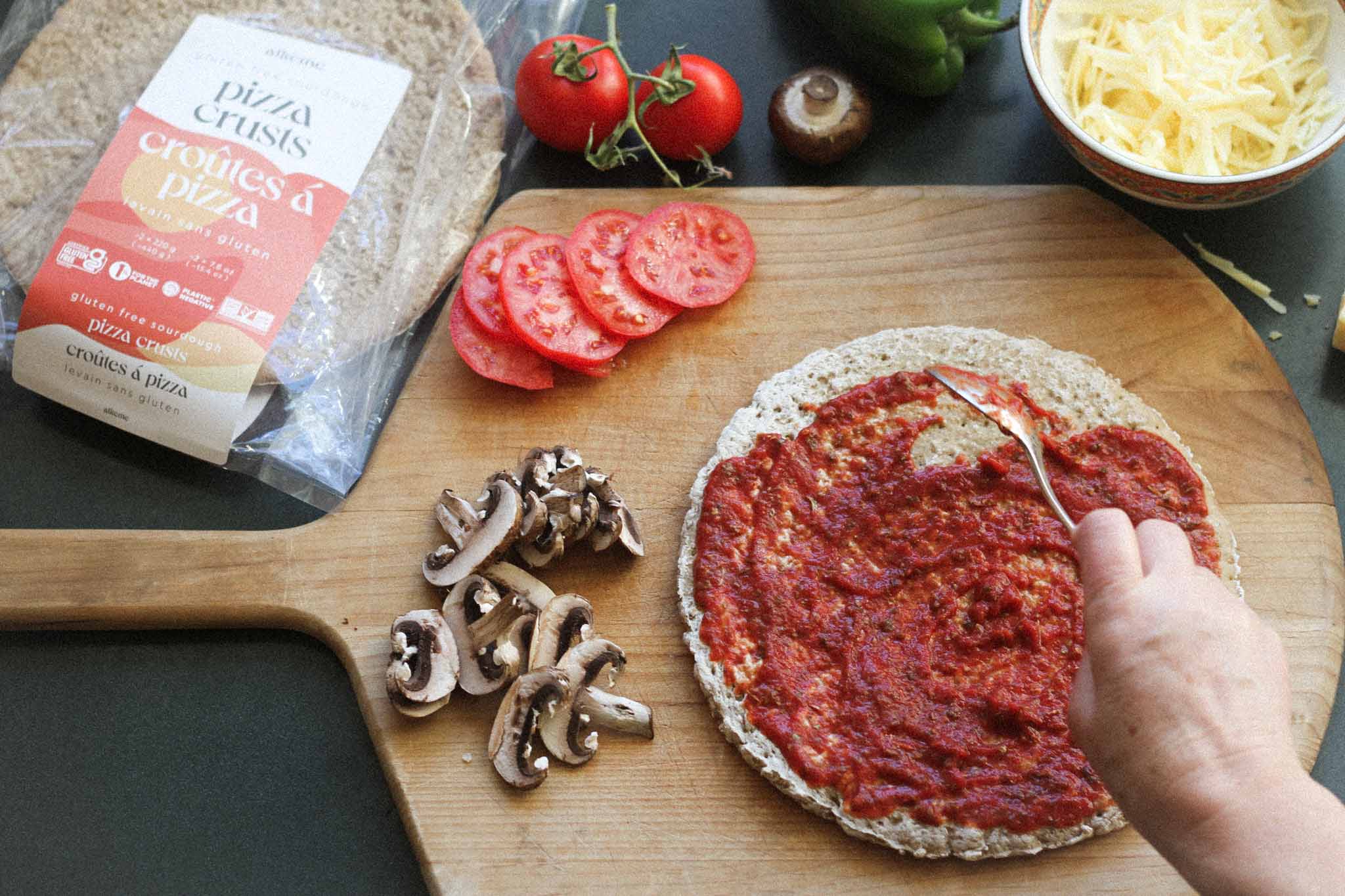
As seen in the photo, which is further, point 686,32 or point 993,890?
point 686,32

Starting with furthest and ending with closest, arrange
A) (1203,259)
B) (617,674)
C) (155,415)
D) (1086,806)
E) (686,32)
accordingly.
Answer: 1. (686,32)
2. (1203,259)
3. (155,415)
4. (617,674)
5. (1086,806)

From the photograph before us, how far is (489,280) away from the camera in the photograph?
11.6ft

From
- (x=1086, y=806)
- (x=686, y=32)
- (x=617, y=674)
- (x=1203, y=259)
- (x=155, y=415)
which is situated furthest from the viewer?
(x=686, y=32)

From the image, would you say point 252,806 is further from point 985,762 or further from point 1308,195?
point 1308,195

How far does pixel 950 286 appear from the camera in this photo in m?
3.63

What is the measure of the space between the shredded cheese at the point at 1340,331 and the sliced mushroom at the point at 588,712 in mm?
2499

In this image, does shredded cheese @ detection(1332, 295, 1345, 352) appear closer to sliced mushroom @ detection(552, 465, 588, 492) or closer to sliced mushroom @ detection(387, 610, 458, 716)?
sliced mushroom @ detection(552, 465, 588, 492)

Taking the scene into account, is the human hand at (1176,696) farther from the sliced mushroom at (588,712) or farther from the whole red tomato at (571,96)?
the whole red tomato at (571,96)

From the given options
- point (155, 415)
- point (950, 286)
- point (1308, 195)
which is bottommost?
point (155, 415)

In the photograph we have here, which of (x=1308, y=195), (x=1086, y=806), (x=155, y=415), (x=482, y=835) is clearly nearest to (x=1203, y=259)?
(x=1308, y=195)

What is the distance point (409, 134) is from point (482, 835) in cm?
230

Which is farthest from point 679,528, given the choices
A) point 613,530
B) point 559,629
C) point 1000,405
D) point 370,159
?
point 370,159

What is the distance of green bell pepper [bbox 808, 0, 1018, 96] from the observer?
145 inches

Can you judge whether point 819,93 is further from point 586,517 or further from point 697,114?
point 586,517
